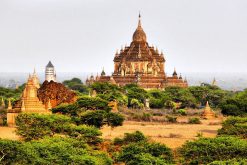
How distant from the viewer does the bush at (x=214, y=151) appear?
2766cm

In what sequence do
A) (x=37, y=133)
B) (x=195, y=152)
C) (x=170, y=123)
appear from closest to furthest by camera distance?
(x=195, y=152), (x=37, y=133), (x=170, y=123)

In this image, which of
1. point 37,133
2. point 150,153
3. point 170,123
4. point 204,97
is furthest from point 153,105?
point 150,153

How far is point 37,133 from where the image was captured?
34.0 metres

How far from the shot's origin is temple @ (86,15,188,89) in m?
83.8

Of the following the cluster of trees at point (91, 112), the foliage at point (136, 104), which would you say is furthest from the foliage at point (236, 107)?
the foliage at point (136, 104)

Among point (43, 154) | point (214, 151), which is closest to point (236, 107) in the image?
point (214, 151)

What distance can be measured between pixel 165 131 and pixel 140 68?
42.6m

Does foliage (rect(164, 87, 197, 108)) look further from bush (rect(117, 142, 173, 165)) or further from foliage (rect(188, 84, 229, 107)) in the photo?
bush (rect(117, 142, 173, 165))

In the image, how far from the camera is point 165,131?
144ft

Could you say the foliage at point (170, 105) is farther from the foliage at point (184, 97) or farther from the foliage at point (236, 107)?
the foliage at point (236, 107)

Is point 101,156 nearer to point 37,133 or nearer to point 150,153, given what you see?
point 150,153

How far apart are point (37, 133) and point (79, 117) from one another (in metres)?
7.25

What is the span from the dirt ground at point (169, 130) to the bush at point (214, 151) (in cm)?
754

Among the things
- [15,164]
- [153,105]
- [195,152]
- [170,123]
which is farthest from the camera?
[153,105]
